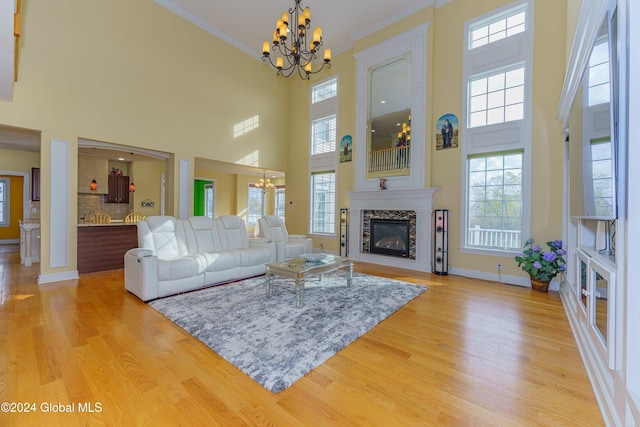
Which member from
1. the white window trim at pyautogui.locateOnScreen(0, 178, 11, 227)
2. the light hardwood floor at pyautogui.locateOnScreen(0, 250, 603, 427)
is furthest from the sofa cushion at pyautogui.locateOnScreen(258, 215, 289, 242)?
the white window trim at pyautogui.locateOnScreen(0, 178, 11, 227)

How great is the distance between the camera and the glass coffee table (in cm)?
320

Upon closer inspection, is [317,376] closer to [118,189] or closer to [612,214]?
[612,214]

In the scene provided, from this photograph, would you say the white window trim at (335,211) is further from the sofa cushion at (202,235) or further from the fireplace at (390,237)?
the sofa cushion at (202,235)

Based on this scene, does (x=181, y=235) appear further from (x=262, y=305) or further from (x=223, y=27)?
(x=223, y=27)

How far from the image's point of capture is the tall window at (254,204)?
432 inches

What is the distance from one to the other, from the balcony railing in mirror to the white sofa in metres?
2.89

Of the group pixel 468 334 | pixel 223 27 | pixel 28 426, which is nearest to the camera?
pixel 28 426

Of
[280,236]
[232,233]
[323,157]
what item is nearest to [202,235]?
[232,233]

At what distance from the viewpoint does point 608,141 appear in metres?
1.53

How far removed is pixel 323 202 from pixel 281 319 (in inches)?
189

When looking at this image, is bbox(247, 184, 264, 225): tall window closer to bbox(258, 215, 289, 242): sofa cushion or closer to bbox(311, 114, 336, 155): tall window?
bbox(311, 114, 336, 155): tall window

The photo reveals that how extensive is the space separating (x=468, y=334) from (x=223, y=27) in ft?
24.7

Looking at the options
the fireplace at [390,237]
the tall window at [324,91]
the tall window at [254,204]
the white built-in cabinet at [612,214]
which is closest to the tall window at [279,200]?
the tall window at [254,204]

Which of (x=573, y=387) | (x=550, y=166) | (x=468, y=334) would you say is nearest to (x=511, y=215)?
(x=550, y=166)
